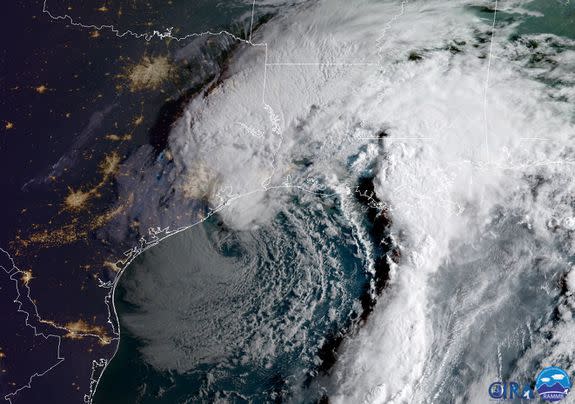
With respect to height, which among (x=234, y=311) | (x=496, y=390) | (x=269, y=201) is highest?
(x=269, y=201)

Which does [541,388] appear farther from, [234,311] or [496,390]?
[234,311]

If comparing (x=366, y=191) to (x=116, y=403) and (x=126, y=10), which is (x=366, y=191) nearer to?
(x=126, y=10)

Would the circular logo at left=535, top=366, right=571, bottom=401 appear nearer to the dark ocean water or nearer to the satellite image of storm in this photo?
the satellite image of storm

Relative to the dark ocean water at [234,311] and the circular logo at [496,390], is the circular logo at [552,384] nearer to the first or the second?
the circular logo at [496,390]

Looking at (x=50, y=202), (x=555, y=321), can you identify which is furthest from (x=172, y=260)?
(x=555, y=321)

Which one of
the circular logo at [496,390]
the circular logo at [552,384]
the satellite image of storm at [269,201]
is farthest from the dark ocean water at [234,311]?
the circular logo at [552,384]

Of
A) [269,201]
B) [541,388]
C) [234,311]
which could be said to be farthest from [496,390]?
[269,201]

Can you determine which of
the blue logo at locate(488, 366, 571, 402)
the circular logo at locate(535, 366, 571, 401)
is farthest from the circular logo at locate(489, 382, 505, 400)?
the circular logo at locate(535, 366, 571, 401)
